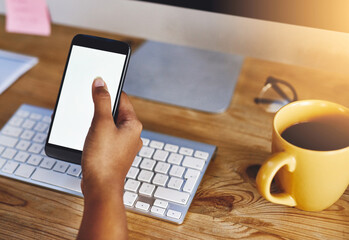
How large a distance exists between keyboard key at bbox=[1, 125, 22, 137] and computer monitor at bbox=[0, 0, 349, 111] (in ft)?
1.01

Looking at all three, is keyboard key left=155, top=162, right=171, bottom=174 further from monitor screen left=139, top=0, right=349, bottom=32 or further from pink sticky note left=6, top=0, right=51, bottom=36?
pink sticky note left=6, top=0, right=51, bottom=36

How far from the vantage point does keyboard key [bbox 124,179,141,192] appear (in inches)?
18.7

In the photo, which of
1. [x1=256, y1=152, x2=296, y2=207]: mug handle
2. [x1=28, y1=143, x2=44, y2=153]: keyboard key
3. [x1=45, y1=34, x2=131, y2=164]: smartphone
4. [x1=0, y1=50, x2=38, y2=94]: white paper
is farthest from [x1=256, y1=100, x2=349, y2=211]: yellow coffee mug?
[x1=0, y1=50, x2=38, y2=94]: white paper

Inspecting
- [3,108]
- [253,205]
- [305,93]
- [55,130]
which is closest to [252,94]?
[305,93]

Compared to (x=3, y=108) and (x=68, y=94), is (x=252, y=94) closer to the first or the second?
(x=68, y=94)

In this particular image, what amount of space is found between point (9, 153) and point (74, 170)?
0.12m

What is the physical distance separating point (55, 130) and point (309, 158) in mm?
355

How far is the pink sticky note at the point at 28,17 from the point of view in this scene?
2.60ft

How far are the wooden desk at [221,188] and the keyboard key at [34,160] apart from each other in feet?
0.11

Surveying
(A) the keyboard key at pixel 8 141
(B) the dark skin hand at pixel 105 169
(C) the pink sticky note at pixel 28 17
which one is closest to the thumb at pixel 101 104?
(B) the dark skin hand at pixel 105 169

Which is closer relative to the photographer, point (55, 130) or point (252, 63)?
point (55, 130)

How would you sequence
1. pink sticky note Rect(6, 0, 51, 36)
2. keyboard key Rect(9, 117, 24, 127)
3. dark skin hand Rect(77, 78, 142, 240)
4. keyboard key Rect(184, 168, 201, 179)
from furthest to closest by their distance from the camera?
pink sticky note Rect(6, 0, 51, 36)
keyboard key Rect(9, 117, 24, 127)
keyboard key Rect(184, 168, 201, 179)
dark skin hand Rect(77, 78, 142, 240)

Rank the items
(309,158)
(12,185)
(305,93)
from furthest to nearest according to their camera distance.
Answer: (305,93) → (12,185) → (309,158)

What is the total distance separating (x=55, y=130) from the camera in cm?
52
